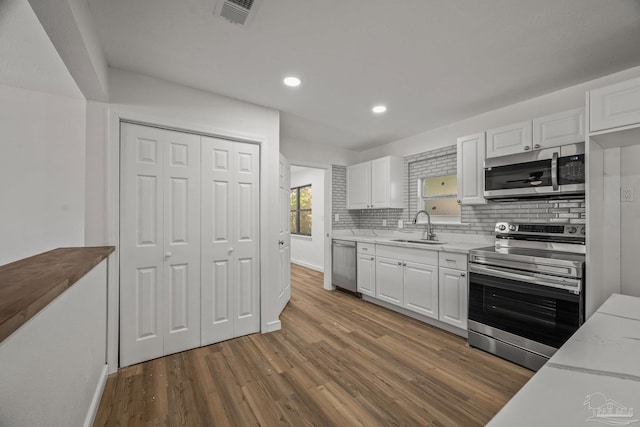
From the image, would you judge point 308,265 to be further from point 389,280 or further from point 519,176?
point 519,176

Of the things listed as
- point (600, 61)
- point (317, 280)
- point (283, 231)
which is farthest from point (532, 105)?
point (317, 280)

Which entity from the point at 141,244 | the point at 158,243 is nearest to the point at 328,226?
the point at 158,243

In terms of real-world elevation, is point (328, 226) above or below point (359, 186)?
below

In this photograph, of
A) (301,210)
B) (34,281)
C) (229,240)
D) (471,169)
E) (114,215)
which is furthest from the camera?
(301,210)

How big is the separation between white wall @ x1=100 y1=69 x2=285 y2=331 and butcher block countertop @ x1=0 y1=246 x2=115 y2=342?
754mm

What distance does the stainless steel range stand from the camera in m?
2.11

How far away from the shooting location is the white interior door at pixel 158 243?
2307 millimetres

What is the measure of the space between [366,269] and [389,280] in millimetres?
457

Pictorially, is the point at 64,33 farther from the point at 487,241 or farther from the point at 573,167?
the point at 487,241

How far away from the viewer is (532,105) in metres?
2.85

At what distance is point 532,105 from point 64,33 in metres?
3.88

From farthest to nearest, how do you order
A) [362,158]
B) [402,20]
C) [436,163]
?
[362,158] < [436,163] < [402,20]

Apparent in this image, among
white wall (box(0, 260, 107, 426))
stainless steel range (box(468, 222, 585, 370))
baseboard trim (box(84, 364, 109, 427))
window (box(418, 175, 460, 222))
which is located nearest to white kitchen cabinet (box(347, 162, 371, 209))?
window (box(418, 175, 460, 222))

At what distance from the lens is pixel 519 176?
262 centimetres
